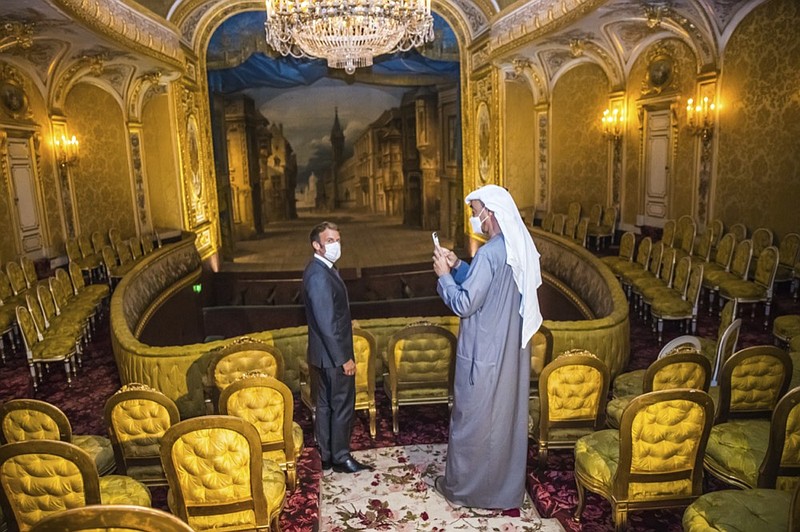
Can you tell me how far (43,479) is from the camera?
2660 millimetres

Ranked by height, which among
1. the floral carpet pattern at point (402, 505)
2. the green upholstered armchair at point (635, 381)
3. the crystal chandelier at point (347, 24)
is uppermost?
the crystal chandelier at point (347, 24)

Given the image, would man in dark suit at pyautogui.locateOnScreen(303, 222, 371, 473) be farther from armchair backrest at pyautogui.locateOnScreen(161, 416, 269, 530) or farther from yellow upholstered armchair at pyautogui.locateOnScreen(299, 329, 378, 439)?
armchair backrest at pyautogui.locateOnScreen(161, 416, 269, 530)

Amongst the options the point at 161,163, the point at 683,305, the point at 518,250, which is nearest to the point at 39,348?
the point at 518,250

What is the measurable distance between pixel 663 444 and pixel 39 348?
5.67 meters

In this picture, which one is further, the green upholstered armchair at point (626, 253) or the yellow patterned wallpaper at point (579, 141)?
the yellow patterned wallpaper at point (579, 141)

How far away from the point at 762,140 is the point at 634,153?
313 centimetres

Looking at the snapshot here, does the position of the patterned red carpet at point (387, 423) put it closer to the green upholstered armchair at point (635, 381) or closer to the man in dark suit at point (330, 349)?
the man in dark suit at point (330, 349)

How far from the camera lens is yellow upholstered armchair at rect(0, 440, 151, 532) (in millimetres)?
→ 2570

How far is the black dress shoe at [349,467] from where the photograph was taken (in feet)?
13.2

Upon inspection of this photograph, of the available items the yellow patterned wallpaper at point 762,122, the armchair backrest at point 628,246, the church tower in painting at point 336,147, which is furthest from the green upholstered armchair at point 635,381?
the church tower in painting at point 336,147

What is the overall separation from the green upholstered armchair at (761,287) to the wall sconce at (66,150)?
412 inches

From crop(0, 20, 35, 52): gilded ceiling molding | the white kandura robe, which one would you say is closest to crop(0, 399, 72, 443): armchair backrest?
the white kandura robe

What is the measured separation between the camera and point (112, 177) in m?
11.8

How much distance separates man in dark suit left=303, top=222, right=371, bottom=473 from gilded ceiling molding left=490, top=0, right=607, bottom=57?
5.61 m
